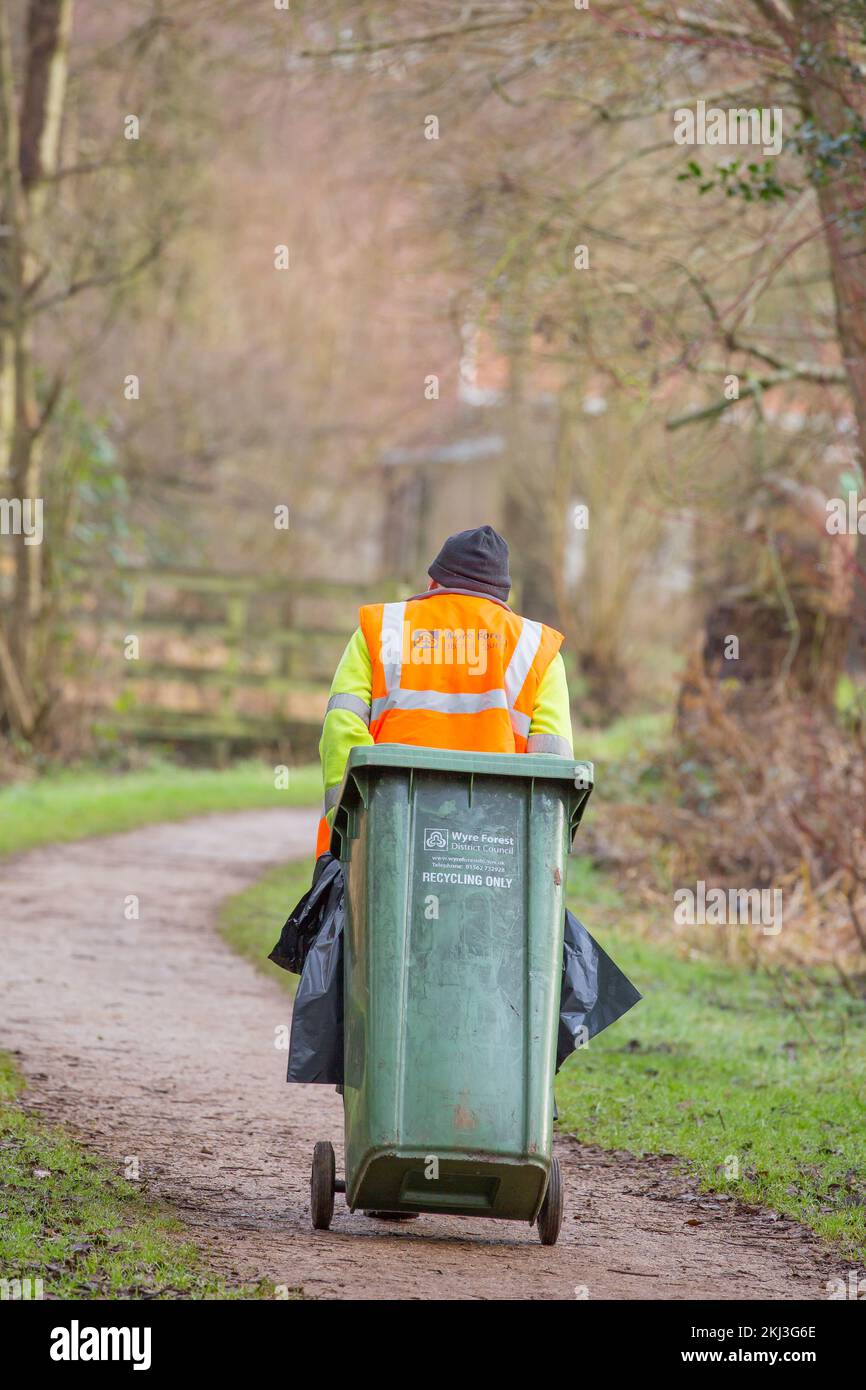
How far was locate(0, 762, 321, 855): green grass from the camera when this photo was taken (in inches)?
511

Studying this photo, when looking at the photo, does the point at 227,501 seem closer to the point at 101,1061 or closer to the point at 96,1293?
the point at 101,1061

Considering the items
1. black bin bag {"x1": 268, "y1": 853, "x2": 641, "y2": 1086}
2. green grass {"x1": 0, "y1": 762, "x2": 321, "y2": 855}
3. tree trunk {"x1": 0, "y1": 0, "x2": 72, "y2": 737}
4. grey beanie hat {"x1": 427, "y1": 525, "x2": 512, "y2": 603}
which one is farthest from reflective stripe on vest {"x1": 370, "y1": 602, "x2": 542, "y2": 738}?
tree trunk {"x1": 0, "y1": 0, "x2": 72, "y2": 737}

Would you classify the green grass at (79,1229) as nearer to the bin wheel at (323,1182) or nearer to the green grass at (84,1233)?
the green grass at (84,1233)

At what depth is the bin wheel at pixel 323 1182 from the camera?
480cm

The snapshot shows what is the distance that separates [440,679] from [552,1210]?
1468mm

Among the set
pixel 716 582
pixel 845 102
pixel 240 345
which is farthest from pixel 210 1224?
pixel 240 345

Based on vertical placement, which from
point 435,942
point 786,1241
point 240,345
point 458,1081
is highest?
point 240,345

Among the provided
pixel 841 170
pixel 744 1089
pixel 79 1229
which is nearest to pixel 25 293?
pixel 841 170

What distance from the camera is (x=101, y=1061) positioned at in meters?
6.70

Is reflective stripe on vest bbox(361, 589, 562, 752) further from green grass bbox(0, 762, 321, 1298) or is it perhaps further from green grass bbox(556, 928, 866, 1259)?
green grass bbox(556, 928, 866, 1259)

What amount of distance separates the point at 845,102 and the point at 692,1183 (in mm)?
5213

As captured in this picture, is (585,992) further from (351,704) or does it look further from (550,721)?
(351,704)

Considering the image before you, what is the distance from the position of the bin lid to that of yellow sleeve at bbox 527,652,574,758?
0.93ft

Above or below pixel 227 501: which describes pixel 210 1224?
below
